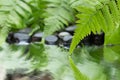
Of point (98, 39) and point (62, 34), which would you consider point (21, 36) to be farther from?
point (98, 39)

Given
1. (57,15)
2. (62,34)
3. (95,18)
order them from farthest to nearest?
(62,34)
(57,15)
(95,18)

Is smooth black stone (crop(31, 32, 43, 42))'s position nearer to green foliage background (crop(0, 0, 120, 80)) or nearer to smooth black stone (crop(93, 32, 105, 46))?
green foliage background (crop(0, 0, 120, 80))

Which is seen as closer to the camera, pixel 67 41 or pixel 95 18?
pixel 95 18

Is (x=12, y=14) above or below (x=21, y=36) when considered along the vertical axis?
above

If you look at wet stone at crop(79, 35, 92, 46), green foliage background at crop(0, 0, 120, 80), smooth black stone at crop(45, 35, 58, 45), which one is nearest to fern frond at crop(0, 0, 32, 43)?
green foliage background at crop(0, 0, 120, 80)

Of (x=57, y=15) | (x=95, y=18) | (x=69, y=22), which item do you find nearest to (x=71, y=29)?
(x=69, y=22)

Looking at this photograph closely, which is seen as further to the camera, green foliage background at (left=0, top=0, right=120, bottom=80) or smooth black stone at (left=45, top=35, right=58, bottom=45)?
smooth black stone at (left=45, top=35, right=58, bottom=45)

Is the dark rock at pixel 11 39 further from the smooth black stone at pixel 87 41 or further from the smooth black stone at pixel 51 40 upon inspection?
the smooth black stone at pixel 87 41
